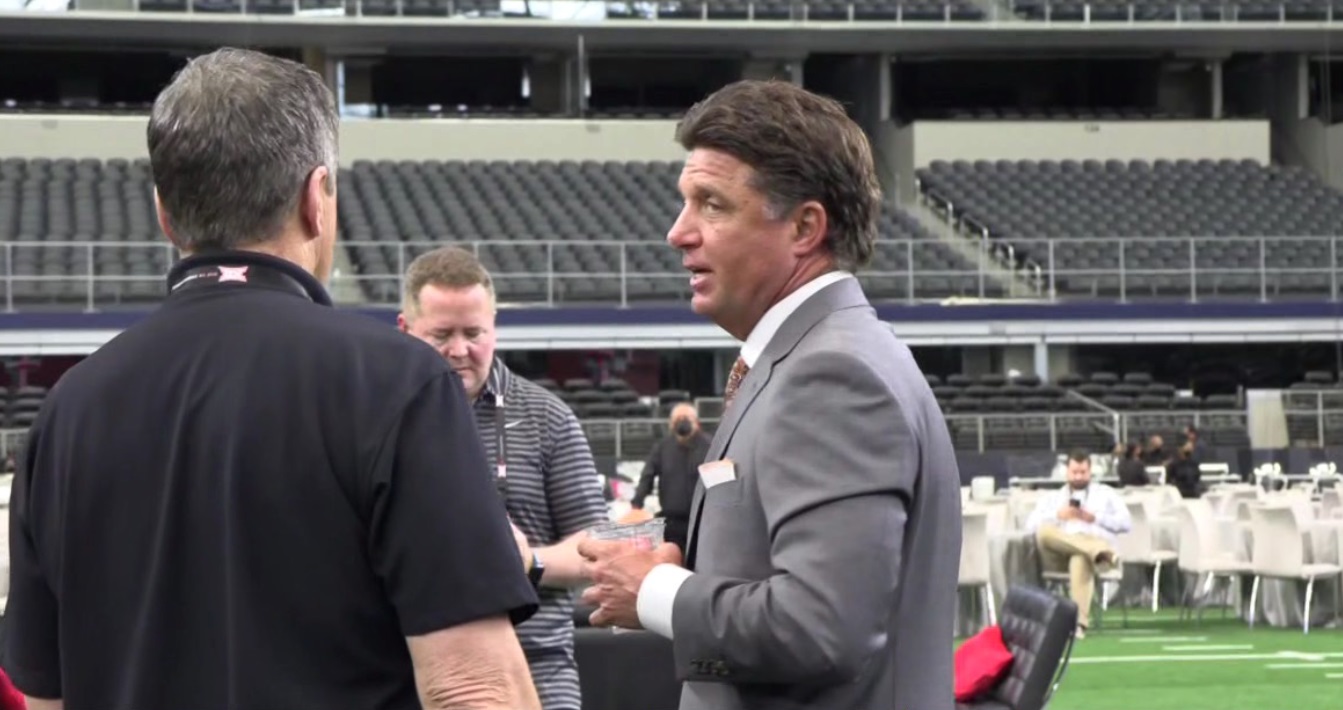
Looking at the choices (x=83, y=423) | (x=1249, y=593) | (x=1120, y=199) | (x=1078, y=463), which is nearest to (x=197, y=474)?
(x=83, y=423)

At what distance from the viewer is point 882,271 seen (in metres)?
31.1

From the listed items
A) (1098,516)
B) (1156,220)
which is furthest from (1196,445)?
(1098,516)

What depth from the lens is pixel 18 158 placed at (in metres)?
34.8

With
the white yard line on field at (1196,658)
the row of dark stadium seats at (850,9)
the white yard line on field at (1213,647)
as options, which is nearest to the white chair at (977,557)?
the white yard line on field at (1213,647)

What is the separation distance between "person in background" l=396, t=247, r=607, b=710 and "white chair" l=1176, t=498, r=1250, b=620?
1204 cm

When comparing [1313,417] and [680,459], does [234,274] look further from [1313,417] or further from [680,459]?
[1313,417]

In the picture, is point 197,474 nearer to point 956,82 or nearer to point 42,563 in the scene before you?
point 42,563

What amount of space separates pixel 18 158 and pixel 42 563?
110ft

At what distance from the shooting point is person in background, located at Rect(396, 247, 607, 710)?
4.47 meters

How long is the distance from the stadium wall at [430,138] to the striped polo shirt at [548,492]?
32.0 m

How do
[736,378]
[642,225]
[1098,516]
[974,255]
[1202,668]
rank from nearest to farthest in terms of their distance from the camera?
[736,378], [1202,668], [1098,516], [642,225], [974,255]

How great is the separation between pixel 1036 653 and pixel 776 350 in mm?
4397

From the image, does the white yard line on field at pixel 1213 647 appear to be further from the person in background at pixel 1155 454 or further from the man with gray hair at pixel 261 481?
the man with gray hair at pixel 261 481

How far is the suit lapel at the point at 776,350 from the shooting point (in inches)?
114
